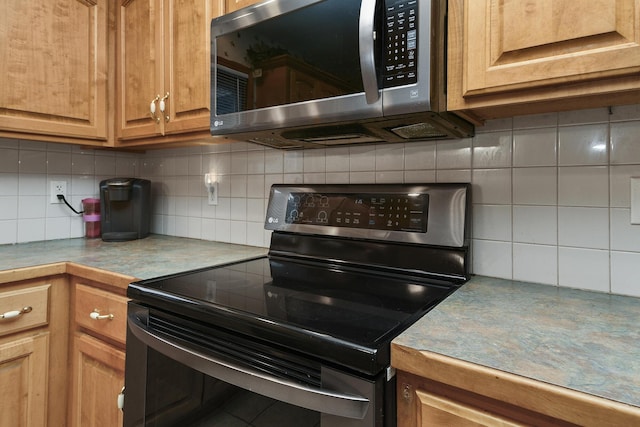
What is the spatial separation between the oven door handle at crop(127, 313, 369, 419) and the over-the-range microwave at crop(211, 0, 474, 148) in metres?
0.62

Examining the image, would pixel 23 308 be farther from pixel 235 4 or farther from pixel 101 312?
pixel 235 4

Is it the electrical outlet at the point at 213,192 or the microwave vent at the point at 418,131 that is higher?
the microwave vent at the point at 418,131

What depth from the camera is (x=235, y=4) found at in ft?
3.92

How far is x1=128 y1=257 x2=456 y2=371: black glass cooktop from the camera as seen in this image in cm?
63

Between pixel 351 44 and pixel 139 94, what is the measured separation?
1.06 metres

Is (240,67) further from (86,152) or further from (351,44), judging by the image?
(86,152)

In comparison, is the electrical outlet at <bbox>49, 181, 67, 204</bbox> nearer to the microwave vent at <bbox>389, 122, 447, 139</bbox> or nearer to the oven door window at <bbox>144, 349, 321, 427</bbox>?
the oven door window at <bbox>144, 349, 321, 427</bbox>

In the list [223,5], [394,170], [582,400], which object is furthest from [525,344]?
[223,5]

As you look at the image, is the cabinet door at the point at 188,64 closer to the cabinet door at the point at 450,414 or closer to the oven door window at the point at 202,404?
the oven door window at the point at 202,404

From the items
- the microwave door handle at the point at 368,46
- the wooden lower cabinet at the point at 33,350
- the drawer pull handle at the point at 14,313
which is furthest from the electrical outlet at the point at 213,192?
the microwave door handle at the point at 368,46

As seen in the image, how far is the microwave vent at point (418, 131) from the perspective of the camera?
961mm

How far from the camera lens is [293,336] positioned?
25.8 inches

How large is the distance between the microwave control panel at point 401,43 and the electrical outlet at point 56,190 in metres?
1.70

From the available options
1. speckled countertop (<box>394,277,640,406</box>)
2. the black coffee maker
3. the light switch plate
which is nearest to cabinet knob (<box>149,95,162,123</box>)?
the black coffee maker
